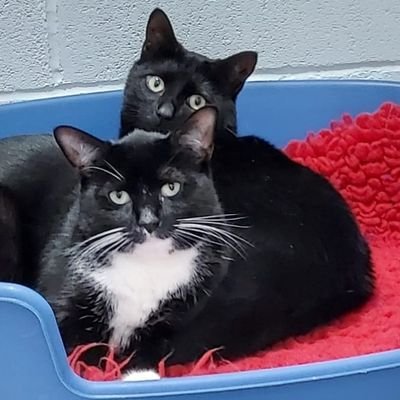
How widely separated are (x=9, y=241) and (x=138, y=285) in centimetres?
23

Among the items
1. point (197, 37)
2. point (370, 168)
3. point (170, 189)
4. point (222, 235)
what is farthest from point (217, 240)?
point (197, 37)

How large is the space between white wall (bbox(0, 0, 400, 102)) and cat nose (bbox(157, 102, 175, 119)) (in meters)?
0.38

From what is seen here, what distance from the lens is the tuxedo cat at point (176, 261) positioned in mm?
1162

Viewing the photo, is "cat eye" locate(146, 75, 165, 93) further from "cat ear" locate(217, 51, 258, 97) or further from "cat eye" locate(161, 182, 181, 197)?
"cat eye" locate(161, 182, 181, 197)

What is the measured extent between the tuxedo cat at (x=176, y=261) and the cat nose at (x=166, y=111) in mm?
202

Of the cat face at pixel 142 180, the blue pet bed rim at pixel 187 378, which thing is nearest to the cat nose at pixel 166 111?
the cat face at pixel 142 180

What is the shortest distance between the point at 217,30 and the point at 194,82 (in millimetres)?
351

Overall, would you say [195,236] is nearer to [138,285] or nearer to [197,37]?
[138,285]

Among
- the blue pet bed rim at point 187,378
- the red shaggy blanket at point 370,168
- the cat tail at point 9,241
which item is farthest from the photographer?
the red shaggy blanket at point 370,168

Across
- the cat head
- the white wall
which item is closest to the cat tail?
the cat head

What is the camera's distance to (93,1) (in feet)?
5.71

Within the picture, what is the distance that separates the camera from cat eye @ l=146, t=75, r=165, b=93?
149cm

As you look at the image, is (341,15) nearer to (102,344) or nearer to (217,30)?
(217,30)

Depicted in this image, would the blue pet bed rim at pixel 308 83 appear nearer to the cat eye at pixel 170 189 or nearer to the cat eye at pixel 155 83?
the cat eye at pixel 155 83
